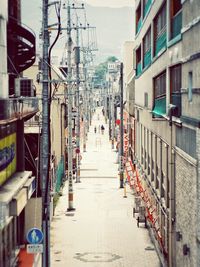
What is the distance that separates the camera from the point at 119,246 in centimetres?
2727

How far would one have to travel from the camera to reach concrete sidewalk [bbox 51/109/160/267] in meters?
25.2

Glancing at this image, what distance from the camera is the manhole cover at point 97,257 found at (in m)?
25.2

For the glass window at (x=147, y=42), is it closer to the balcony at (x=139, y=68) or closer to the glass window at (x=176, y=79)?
the balcony at (x=139, y=68)

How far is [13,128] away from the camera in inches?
969

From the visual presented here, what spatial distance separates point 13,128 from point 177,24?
7.38 m

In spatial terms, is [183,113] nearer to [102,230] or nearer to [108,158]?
[102,230]

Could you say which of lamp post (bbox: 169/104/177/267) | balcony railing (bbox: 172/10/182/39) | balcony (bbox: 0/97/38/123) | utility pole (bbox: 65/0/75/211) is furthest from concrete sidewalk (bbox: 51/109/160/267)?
balcony railing (bbox: 172/10/182/39)

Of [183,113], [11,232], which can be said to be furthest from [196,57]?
[11,232]

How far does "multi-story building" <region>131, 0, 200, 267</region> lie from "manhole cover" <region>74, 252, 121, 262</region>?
6.31ft

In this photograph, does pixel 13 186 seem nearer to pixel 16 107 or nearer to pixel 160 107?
pixel 16 107

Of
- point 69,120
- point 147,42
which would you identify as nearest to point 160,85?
point 147,42

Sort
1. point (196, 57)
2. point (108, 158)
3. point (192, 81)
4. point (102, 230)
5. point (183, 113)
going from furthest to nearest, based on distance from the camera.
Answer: point (108, 158)
point (102, 230)
point (183, 113)
point (192, 81)
point (196, 57)

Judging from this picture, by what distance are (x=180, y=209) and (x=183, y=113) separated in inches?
118

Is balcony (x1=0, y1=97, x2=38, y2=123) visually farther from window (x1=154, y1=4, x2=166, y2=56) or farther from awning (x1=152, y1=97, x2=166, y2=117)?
window (x1=154, y1=4, x2=166, y2=56)
